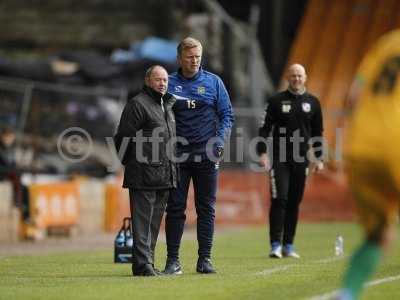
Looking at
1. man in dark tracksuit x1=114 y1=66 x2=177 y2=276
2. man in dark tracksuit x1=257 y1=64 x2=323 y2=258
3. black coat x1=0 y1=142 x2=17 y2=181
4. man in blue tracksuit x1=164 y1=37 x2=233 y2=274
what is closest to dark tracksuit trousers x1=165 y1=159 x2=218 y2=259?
man in blue tracksuit x1=164 y1=37 x2=233 y2=274

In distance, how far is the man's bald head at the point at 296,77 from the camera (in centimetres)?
1523

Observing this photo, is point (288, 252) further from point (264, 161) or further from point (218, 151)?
point (218, 151)

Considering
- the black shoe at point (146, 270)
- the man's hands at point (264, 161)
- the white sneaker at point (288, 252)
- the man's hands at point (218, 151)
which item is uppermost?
the man's hands at point (218, 151)

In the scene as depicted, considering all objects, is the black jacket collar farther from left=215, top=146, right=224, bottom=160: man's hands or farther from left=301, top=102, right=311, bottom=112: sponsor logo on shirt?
left=301, top=102, right=311, bottom=112: sponsor logo on shirt

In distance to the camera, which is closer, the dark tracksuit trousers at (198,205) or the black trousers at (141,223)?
the black trousers at (141,223)

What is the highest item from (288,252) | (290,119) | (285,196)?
(290,119)

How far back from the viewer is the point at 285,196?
1535 centimetres

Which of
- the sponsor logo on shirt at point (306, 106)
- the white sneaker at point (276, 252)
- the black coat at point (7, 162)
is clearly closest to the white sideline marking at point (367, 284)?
the white sneaker at point (276, 252)

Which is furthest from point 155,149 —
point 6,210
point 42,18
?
point 42,18

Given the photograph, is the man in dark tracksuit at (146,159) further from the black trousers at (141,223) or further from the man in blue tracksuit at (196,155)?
the man in blue tracksuit at (196,155)

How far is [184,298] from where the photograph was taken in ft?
33.2

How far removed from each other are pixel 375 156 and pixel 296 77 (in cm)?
716

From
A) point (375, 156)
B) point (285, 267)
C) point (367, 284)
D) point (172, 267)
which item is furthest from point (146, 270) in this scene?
point (375, 156)

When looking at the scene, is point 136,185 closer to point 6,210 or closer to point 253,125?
point 6,210
